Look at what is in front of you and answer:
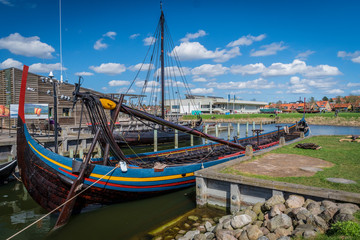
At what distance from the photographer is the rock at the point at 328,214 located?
577cm

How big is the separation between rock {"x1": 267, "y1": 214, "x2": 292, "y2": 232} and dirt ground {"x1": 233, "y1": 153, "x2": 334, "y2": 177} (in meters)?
3.42

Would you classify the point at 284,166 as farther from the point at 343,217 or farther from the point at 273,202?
the point at 343,217

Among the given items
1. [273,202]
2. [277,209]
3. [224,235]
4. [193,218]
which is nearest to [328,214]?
[277,209]

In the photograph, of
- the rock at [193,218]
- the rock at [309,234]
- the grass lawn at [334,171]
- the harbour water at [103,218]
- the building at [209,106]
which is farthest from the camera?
the building at [209,106]

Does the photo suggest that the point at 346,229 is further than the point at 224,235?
No

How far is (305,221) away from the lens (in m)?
5.87

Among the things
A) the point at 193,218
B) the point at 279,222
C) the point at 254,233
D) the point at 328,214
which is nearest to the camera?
the point at 328,214

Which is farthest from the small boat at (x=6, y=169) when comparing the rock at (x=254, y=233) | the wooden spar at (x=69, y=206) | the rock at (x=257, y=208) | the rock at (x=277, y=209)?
the rock at (x=277, y=209)

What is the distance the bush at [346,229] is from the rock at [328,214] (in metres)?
0.51

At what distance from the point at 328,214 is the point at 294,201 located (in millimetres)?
1146

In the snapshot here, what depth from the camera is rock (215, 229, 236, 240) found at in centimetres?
608

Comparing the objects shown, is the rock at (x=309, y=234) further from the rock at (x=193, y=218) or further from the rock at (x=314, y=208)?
the rock at (x=193, y=218)

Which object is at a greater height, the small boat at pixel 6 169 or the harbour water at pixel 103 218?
the small boat at pixel 6 169

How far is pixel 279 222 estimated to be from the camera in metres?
6.09
